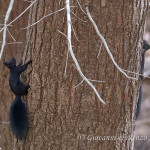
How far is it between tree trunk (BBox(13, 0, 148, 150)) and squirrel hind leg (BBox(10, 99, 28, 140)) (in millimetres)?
53

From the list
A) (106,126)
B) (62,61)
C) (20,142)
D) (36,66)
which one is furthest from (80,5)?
(20,142)

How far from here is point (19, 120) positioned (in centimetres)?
250

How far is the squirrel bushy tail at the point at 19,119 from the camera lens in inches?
98.1

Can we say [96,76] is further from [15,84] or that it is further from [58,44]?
[15,84]

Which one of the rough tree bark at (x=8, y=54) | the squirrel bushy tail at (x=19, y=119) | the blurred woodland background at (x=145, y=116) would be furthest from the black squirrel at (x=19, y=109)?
the blurred woodland background at (x=145, y=116)

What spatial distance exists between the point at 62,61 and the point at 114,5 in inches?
22.7

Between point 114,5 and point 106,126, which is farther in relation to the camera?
point 106,126

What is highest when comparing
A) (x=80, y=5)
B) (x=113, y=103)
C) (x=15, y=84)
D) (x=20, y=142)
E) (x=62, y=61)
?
(x=80, y=5)

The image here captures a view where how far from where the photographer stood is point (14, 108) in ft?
8.34

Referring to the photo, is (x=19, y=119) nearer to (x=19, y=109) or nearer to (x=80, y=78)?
(x=19, y=109)

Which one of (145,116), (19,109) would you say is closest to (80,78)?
(19,109)

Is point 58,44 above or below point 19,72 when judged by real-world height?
above

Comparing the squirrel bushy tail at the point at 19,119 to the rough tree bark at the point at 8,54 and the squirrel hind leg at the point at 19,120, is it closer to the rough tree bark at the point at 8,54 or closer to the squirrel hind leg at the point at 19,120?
the squirrel hind leg at the point at 19,120

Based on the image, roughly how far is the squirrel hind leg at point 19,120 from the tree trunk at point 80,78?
53 mm
